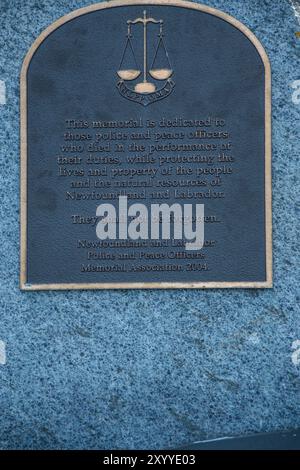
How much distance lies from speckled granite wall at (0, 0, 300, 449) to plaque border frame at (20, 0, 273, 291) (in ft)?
0.18

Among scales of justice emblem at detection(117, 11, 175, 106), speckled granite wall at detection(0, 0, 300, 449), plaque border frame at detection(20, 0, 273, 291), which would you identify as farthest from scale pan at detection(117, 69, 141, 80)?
speckled granite wall at detection(0, 0, 300, 449)

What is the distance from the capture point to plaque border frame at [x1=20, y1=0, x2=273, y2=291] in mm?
5059

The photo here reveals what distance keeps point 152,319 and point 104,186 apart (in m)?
0.86

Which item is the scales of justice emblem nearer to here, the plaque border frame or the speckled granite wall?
the plaque border frame

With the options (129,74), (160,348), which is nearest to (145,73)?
(129,74)

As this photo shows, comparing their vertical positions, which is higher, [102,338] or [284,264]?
[284,264]

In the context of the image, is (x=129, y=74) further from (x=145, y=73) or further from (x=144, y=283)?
(x=144, y=283)

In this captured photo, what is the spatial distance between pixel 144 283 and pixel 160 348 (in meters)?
0.41

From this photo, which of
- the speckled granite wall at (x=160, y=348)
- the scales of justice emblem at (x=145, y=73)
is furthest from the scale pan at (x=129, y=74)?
the speckled granite wall at (x=160, y=348)

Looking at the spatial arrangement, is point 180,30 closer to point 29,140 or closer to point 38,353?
point 29,140

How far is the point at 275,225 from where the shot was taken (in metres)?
5.10
